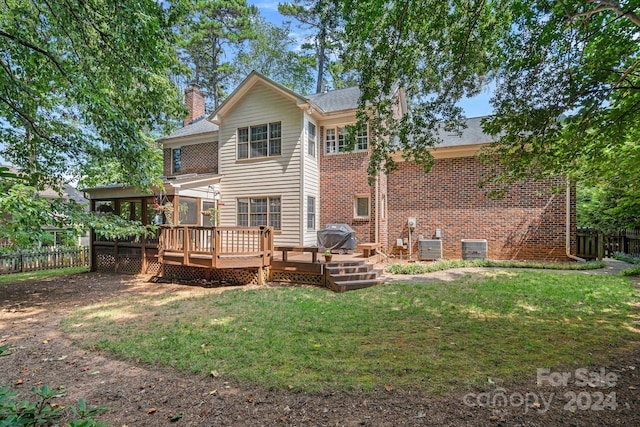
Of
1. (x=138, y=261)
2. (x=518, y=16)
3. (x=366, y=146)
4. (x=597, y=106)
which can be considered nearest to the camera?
(x=597, y=106)

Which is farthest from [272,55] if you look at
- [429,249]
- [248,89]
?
[429,249]

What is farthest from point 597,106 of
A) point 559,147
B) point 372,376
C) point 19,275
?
point 19,275

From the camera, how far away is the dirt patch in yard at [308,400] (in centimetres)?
258

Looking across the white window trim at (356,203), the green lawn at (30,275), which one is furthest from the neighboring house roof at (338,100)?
the green lawn at (30,275)

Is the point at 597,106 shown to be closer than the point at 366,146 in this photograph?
Yes

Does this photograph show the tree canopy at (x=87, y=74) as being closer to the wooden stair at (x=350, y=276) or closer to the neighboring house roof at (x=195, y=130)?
the wooden stair at (x=350, y=276)

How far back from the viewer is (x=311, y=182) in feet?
39.0

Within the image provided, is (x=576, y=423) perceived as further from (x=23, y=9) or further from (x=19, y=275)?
(x=19, y=275)

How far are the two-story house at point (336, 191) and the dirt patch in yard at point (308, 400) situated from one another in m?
7.85

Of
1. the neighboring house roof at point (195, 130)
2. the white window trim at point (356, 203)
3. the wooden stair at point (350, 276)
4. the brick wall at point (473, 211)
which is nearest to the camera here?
the wooden stair at point (350, 276)

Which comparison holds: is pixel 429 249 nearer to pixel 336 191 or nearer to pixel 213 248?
pixel 336 191

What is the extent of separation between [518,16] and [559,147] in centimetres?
246

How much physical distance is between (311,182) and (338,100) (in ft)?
13.7

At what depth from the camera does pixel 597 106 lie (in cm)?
488
